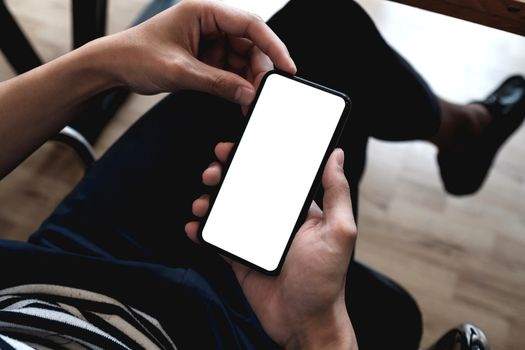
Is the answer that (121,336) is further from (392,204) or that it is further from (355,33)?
(392,204)

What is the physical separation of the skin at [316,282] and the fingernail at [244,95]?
3.7 inches

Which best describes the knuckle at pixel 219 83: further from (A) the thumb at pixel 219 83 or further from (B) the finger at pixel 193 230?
(B) the finger at pixel 193 230

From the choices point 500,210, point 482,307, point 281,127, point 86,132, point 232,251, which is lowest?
point 482,307

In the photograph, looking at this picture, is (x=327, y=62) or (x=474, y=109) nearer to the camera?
(x=327, y=62)

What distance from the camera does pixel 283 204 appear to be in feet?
1.84

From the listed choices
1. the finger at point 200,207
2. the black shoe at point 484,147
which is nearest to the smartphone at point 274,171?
the finger at point 200,207

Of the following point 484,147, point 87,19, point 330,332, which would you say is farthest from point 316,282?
point 87,19

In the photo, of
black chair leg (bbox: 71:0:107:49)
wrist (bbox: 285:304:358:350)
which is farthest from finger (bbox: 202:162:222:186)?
black chair leg (bbox: 71:0:107:49)

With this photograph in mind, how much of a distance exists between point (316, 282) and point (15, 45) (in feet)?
2.87

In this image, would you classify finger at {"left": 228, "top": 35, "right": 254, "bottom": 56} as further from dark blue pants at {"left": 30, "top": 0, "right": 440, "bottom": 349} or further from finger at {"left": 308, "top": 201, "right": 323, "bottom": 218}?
finger at {"left": 308, "top": 201, "right": 323, "bottom": 218}

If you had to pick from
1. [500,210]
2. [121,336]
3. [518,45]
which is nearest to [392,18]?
[518,45]

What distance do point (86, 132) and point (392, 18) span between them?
2.98ft

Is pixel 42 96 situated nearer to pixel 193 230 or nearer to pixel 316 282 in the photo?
pixel 193 230

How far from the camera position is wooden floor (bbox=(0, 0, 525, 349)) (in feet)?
3.18
